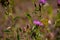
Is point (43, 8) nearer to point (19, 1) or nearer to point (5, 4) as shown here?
point (5, 4)

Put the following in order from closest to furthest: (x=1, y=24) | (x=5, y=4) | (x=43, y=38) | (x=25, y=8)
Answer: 1. (x=5, y=4)
2. (x=43, y=38)
3. (x=1, y=24)
4. (x=25, y=8)

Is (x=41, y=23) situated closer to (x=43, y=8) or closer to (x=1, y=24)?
(x=43, y=8)

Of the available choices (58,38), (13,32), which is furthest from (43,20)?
(58,38)

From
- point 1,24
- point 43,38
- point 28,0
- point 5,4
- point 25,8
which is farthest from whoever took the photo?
point 28,0

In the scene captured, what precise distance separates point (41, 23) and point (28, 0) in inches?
81.4

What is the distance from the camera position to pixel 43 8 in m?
2.50

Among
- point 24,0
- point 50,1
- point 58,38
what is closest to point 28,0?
point 24,0

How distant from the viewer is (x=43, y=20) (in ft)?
8.39

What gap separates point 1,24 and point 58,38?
583mm

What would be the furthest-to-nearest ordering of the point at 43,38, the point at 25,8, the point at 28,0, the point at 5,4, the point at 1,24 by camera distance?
the point at 28,0
the point at 25,8
the point at 1,24
the point at 43,38
the point at 5,4

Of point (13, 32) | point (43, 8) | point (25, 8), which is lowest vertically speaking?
point (25, 8)

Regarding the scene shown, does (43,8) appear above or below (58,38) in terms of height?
above

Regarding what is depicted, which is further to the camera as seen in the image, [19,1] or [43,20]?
[19,1]

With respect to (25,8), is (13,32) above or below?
above
